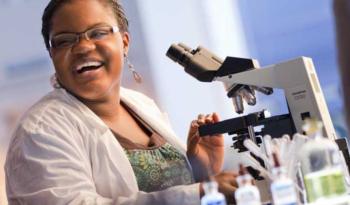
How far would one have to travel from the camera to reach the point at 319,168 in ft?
4.45

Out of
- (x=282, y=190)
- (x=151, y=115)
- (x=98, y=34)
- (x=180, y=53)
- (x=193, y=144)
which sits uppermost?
(x=98, y=34)

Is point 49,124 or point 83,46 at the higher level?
point 83,46

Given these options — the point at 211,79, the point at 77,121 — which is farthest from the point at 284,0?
the point at 77,121

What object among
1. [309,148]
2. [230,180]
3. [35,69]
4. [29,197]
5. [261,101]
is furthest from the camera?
[35,69]

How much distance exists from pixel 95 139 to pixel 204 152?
16.1 inches

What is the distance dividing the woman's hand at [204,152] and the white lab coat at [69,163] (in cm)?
26

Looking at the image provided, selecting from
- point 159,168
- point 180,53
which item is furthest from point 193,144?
point 180,53

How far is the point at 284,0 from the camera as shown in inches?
103

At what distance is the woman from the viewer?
167 centimetres

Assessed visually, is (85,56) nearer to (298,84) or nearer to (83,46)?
(83,46)

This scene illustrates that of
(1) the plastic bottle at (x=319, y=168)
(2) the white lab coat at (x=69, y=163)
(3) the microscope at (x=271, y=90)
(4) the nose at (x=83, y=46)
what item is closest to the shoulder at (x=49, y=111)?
(2) the white lab coat at (x=69, y=163)

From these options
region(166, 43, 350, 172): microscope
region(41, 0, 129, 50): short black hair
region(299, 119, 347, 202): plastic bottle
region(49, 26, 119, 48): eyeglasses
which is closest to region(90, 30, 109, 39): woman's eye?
region(49, 26, 119, 48): eyeglasses

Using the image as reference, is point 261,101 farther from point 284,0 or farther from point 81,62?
point 81,62

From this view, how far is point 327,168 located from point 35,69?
5.33 ft
